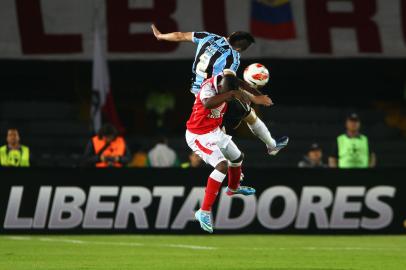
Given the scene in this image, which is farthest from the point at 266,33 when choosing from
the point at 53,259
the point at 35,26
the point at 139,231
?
the point at 53,259

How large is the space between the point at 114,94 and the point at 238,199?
977 centimetres

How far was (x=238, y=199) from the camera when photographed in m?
19.3

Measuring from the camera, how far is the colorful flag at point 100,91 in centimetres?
2309

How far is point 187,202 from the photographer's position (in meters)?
19.1

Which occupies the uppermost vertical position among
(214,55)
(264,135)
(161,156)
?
(214,55)

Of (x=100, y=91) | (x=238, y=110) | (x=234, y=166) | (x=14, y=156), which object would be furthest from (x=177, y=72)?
(x=234, y=166)

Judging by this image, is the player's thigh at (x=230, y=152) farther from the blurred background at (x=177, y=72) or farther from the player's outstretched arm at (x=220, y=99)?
the blurred background at (x=177, y=72)

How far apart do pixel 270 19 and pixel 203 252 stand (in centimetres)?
894

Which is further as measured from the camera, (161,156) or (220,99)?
(161,156)

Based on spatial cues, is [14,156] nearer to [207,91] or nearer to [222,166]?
[222,166]

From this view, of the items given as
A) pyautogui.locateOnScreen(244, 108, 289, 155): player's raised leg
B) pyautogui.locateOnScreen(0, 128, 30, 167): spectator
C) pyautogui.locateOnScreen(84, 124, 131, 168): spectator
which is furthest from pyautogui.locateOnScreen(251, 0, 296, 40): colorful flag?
pyautogui.locateOnScreen(244, 108, 289, 155): player's raised leg

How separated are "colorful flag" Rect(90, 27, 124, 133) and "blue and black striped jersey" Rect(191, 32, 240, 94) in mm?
9015

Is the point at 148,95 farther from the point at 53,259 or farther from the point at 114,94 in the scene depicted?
the point at 53,259

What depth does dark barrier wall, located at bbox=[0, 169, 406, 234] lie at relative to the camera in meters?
18.9
